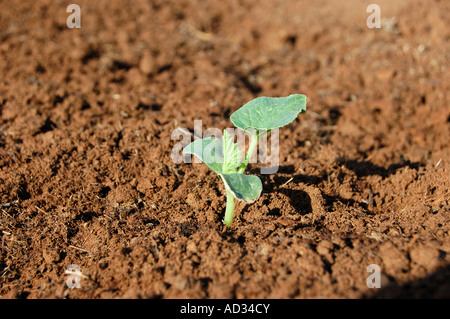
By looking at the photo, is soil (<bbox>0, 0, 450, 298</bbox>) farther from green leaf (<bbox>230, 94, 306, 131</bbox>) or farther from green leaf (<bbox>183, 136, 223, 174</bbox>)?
green leaf (<bbox>230, 94, 306, 131</bbox>)

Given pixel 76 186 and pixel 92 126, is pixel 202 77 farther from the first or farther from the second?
pixel 76 186

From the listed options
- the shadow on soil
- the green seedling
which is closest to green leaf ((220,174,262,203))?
the green seedling

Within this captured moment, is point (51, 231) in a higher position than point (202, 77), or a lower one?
lower

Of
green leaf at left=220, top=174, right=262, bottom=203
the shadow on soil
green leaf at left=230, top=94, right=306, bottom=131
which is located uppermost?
green leaf at left=230, top=94, right=306, bottom=131

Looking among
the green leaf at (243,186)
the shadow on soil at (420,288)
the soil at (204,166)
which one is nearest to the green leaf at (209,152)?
the green leaf at (243,186)

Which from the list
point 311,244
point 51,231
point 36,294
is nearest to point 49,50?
point 51,231
